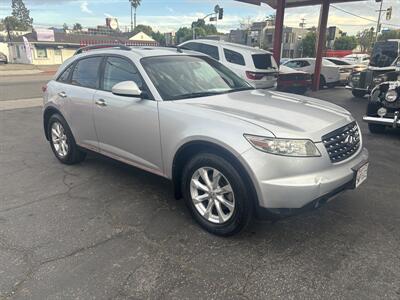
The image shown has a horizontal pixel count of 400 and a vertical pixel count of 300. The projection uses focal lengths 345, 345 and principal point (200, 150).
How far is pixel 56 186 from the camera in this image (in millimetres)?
4422

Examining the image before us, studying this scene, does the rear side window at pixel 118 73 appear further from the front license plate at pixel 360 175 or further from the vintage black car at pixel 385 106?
the vintage black car at pixel 385 106

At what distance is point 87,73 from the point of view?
4.56 meters

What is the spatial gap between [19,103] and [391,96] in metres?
11.1

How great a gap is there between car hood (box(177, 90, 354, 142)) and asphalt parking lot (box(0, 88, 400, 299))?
102cm

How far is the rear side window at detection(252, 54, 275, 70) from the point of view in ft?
32.3

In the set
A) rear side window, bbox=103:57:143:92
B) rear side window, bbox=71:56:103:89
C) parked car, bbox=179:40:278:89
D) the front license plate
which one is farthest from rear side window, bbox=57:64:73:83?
parked car, bbox=179:40:278:89

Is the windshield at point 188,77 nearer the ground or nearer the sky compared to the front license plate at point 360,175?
nearer the sky

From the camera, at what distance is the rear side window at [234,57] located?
32.3ft

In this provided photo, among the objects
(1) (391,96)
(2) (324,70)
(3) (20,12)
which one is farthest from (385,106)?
(3) (20,12)

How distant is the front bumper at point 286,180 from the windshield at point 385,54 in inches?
477

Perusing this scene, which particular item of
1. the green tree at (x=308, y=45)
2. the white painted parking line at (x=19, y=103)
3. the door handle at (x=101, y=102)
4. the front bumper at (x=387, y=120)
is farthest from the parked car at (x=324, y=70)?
the green tree at (x=308, y=45)

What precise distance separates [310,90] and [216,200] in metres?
13.8

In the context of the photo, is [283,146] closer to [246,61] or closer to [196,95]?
[196,95]

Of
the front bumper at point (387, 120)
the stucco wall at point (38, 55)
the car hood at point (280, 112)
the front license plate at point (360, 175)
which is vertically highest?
the car hood at point (280, 112)
